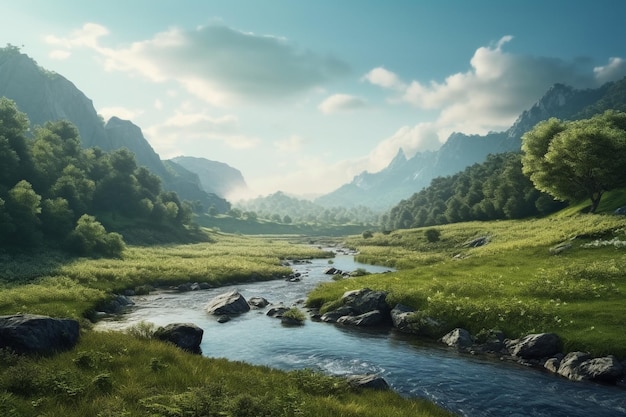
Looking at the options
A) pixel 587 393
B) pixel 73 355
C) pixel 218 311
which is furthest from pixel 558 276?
pixel 73 355

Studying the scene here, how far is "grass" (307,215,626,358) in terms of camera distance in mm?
25859

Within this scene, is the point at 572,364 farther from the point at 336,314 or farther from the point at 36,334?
the point at 36,334

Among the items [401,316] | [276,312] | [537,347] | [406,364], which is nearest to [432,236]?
[276,312]

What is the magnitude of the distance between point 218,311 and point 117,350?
18.3 metres

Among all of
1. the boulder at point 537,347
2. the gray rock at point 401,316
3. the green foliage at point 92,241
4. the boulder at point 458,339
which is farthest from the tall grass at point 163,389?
the green foliage at point 92,241

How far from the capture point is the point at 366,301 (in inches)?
1399

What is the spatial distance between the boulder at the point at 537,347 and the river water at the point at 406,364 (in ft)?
5.54

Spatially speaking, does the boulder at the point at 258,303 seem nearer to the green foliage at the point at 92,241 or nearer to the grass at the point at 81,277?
the grass at the point at 81,277

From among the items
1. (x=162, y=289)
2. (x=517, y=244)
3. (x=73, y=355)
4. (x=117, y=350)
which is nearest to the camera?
(x=73, y=355)

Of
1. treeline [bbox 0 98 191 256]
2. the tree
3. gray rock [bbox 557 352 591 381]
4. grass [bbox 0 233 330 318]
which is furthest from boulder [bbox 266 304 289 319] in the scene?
the tree

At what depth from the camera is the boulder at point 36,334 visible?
1616cm

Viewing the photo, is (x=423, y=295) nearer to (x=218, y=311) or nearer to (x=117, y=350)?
(x=218, y=311)

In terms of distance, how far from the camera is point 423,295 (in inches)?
1361

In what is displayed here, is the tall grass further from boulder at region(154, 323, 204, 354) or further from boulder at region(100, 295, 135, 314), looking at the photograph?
boulder at region(100, 295, 135, 314)
